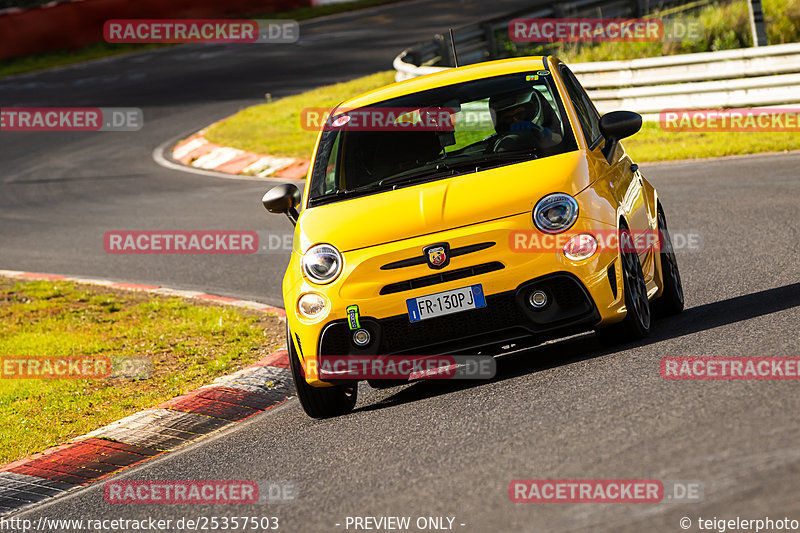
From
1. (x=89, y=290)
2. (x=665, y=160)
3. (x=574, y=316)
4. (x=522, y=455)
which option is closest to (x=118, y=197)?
(x=89, y=290)

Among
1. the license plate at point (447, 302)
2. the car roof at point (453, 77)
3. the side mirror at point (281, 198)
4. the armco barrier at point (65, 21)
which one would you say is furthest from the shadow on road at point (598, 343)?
the armco barrier at point (65, 21)

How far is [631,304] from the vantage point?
22.5 ft

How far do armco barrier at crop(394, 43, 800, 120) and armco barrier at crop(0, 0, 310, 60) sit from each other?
72.2 ft

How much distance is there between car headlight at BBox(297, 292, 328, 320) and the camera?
678 cm

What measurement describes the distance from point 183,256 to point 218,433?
22.3 ft

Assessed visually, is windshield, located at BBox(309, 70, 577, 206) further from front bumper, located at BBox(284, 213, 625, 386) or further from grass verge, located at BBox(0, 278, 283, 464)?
grass verge, located at BBox(0, 278, 283, 464)

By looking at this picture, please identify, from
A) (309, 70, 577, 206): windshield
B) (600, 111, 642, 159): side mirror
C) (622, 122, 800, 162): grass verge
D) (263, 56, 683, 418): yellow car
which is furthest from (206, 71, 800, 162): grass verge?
(263, 56, 683, 418): yellow car

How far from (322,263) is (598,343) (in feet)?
6.01

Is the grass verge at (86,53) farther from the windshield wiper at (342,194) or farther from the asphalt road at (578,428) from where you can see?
the windshield wiper at (342,194)

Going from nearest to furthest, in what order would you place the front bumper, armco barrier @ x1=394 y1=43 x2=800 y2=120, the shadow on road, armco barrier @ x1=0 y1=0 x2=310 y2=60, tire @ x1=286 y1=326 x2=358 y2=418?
the front bumper < tire @ x1=286 y1=326 x2=358 y2=418 < the shadow on road < armco barrier @ x1=394 y1=43 x2=800 y2=120 < armco barrier @ x1=0 y1=0 x2=310 y2=60

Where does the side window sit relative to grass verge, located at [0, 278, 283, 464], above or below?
above

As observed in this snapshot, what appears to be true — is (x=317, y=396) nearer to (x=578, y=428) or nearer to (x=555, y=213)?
(x=555, y=213)

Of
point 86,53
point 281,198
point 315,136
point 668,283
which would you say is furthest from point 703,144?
point 86,53

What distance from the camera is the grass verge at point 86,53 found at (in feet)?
114
